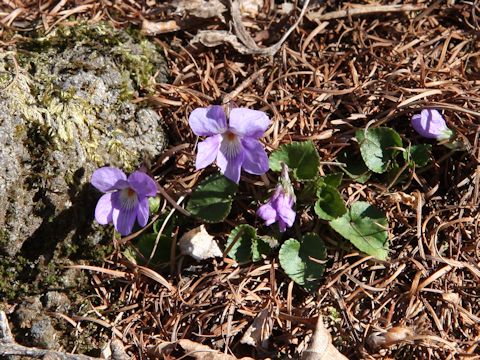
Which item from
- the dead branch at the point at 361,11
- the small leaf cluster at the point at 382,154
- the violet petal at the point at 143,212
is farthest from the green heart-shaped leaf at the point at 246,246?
the dead branch at the point at 361,11

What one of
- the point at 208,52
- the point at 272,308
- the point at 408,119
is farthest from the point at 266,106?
the point at 272,308

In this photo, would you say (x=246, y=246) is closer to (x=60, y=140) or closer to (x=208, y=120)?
(x=208, y=120)

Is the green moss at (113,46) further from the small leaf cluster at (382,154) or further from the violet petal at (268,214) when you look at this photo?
the small leaf cluster at (382,154)

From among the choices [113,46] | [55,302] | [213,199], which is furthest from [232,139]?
[55,302]

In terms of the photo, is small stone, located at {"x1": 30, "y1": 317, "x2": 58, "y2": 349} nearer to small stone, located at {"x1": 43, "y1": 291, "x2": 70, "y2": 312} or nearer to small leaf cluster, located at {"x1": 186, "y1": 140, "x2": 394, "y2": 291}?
small stone, located at {"x1": 43, "y1": 291, "x2": 70, "y2": 312}

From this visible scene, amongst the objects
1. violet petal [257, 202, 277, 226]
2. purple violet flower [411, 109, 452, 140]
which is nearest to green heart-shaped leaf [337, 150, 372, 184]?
purple violet flower [411, 109, 452, 140]

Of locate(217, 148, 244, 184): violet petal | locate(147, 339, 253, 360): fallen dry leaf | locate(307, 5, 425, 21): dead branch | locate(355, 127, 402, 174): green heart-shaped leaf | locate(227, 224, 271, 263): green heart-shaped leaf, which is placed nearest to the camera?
locate(147, 339, 253, 360): fallen dry leaf
